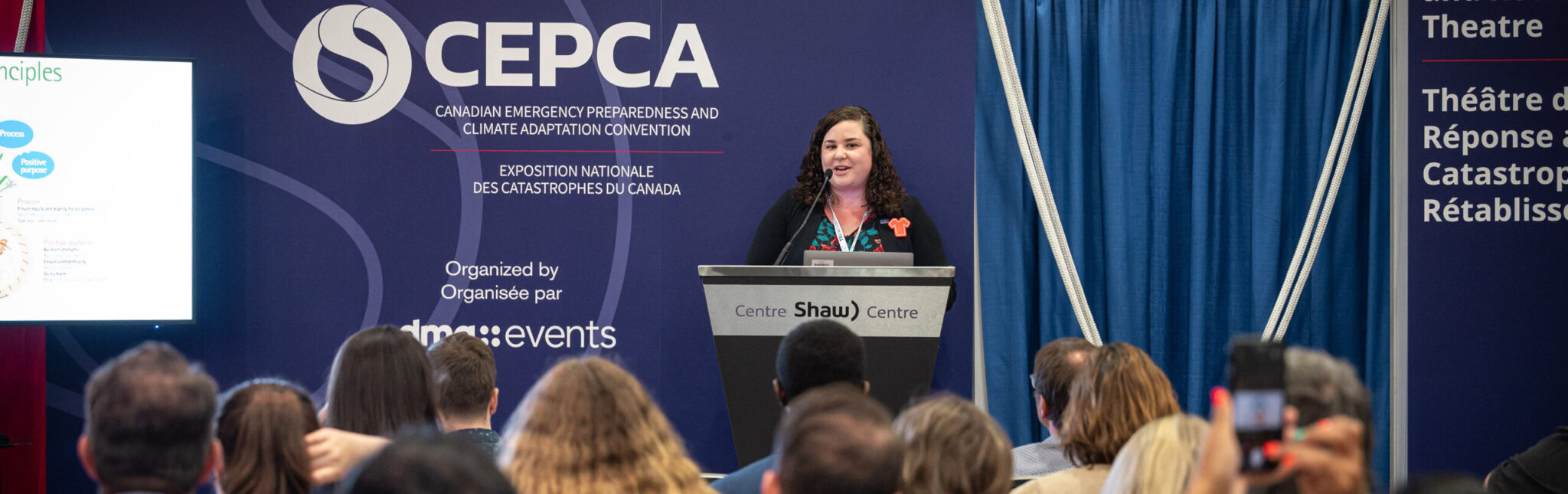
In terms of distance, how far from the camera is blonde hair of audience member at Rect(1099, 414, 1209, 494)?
5.24 feet

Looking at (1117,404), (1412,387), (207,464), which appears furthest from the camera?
(1412,387)

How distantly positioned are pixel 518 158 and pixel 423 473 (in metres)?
3.61

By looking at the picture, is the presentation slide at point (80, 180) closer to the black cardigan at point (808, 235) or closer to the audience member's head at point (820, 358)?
the black cardigan at point (808, 235)

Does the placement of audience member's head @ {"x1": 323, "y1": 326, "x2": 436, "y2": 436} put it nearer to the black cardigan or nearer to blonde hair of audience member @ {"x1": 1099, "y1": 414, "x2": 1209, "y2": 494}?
blonde hair of audience member @ {"x1": 1099, "y1": 414, "x2": 1209, "y2": 494}

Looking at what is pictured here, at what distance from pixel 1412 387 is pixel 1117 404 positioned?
290 cm

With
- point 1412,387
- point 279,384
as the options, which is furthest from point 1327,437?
point 1412,387

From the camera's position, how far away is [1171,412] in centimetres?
203

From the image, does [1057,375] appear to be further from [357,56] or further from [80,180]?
[80,180]

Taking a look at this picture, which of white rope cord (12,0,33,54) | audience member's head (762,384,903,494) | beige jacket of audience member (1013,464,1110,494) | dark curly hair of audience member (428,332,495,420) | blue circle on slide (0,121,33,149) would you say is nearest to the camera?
audience member's head (762,384,903,494)

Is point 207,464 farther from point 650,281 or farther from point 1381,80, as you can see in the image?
point 1381,80

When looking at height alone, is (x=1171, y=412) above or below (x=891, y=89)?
below

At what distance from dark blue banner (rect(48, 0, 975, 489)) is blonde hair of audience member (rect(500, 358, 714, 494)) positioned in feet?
8.99

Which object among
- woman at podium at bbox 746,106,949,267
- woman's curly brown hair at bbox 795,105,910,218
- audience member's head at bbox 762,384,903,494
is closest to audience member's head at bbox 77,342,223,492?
audience member's head at bbox 762,384,903,494

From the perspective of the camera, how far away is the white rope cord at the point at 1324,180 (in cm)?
421
